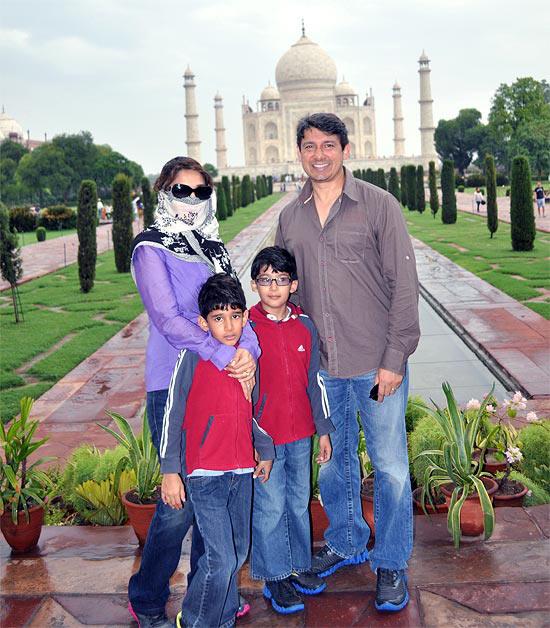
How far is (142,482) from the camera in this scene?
259 centimetres

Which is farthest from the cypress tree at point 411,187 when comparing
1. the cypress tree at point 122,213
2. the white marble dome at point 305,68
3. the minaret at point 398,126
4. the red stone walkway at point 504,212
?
the white marble dome at point 305,68

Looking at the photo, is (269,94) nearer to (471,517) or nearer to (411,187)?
(411,187)

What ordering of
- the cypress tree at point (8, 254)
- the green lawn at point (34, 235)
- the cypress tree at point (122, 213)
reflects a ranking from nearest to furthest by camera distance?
the cypress tree at point (8, 254), the cypress tree at point (122, 213), the green lawn at point (34, 235)

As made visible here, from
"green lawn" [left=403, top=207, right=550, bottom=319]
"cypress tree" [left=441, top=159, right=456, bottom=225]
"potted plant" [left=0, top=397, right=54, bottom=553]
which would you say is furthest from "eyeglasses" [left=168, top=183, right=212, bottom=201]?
"cypress tree" [left=441, top=159, right=456, bottom=225]

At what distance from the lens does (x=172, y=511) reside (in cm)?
207

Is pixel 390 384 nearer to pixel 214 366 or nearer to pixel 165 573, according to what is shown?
pixel 214 366

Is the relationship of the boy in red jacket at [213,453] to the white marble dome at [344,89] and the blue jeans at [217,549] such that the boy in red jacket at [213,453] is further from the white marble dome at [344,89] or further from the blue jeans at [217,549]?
the white marble dome at [344,89]

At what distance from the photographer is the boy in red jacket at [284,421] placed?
7.11ft

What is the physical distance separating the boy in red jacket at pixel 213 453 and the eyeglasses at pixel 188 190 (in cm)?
24

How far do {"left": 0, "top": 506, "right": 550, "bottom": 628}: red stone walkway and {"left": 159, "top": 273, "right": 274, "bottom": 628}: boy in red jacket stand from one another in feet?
0.74

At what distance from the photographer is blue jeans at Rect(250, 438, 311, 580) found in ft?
7.18

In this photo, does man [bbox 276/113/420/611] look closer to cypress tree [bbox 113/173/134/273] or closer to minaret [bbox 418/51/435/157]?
cypress tree [bbox 113/173/134/273]

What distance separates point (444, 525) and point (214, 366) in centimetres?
103

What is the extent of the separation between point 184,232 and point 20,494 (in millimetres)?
1077
